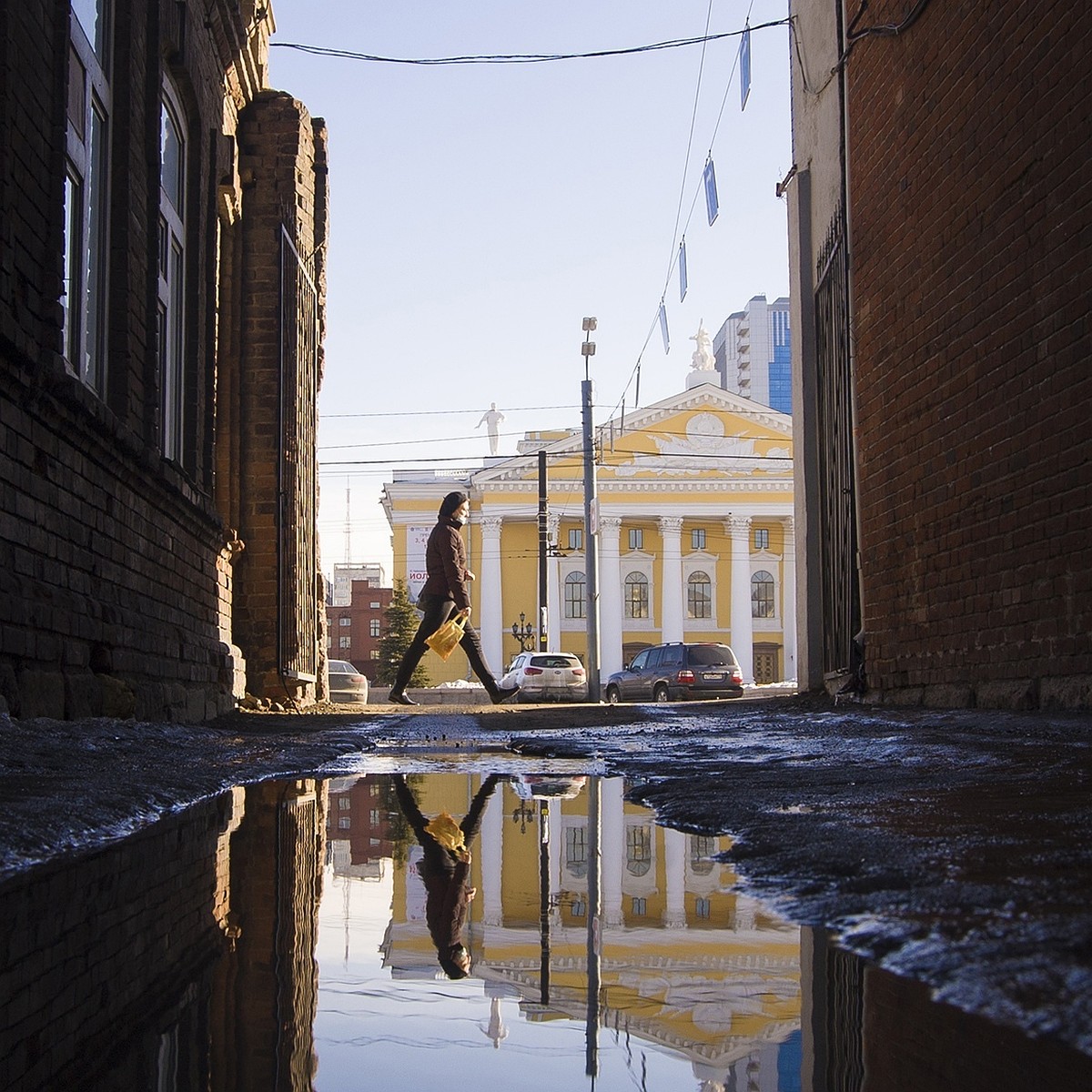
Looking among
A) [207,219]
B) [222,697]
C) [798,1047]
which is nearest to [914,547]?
[222,697]

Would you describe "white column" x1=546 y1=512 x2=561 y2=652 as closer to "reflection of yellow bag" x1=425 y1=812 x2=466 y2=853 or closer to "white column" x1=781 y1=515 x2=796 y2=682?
"white column" x1=781 y1=515 x2=796 y2=682

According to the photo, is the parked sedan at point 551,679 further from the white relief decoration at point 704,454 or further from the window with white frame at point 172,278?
the white relief decoration at point 704,454

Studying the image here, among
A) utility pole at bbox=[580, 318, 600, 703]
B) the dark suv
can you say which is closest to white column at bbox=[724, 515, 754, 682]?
the dark suv

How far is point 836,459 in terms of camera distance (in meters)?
10.3

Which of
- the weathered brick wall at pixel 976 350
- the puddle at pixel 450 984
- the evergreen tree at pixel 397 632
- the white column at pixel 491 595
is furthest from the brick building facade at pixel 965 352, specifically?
the evergreen tree at pixel 397 632

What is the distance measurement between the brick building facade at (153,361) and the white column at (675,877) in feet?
8.93

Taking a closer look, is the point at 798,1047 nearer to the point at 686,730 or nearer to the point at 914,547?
the point at 686,730

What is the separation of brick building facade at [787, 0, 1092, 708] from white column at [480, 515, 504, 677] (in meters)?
46.5

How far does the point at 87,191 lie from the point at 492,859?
18.1ft

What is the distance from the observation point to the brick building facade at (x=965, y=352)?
211 inches

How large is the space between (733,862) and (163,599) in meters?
5.94

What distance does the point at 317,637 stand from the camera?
14.2 metres

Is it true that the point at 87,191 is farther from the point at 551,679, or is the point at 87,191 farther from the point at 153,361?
the point at 551,679

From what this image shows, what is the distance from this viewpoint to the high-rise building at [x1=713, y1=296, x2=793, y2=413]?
170 m
